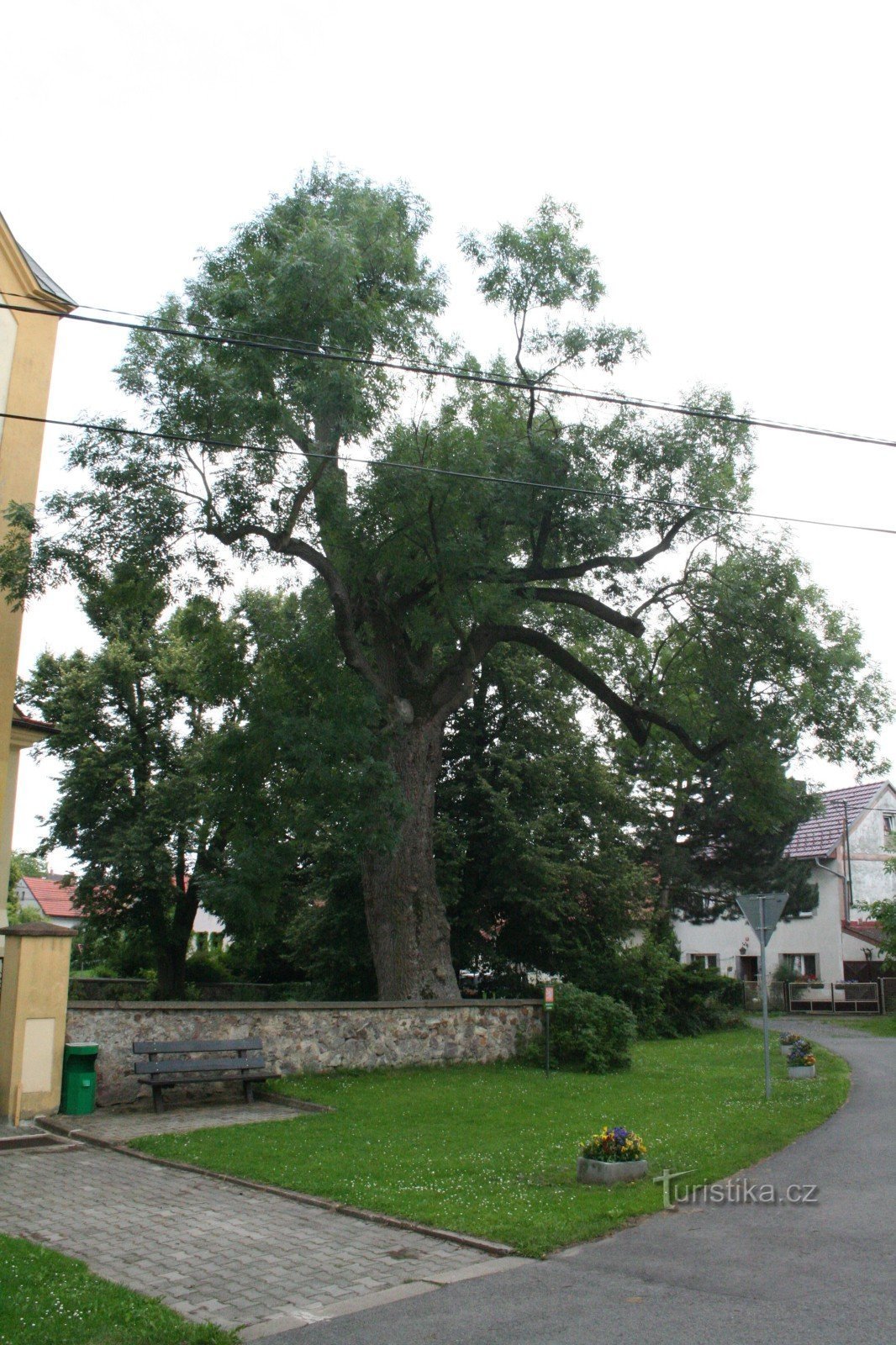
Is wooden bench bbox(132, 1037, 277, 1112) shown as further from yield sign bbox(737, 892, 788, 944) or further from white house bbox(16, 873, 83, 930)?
white house bbox(16, 873, 83, 930)

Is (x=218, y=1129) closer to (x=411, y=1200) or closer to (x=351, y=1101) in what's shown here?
(x=351, y=1101)

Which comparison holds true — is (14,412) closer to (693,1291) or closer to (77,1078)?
(77,1078)

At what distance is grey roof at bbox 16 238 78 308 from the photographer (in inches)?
783

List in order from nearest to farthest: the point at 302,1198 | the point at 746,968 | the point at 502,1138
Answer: the point at 302,1198 < the point at 502,1138 < the point at 746,968

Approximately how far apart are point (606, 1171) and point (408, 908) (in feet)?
32.3

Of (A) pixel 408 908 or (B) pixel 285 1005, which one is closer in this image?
(B) pixel 285 1005

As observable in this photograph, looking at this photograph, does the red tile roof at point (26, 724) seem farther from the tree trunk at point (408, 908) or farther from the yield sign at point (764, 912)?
the yield sign at point (764, 912)

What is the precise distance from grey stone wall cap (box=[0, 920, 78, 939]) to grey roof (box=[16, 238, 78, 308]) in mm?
12099

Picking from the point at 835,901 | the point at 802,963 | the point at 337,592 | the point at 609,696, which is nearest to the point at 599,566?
the point at 609,696

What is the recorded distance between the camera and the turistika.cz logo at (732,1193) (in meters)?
8.68

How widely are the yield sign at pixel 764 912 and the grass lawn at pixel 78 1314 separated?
1028cm

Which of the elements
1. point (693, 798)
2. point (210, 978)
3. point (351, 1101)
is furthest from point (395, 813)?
point (693, 798)

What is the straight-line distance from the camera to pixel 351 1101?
13805 millimetres

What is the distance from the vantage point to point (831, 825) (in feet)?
151
